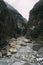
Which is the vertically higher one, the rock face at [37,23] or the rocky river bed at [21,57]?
the rock face at [37,23]

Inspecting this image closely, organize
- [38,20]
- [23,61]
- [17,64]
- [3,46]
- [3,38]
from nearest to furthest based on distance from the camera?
[17,64] → [23,61] → [3,46] → [3,38] → [38,20]

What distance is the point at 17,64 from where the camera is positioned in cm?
1923

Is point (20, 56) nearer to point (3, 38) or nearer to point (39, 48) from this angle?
point (39, 48)

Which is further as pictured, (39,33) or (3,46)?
(39,33)

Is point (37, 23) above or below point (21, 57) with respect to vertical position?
above

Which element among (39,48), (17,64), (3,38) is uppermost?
(3,38)

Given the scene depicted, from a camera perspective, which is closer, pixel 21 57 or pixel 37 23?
pixel 21 57

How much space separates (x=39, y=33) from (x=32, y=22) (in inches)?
264

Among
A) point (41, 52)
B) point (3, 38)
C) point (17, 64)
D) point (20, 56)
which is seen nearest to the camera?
point (17, 64)

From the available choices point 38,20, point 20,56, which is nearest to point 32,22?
point 38,20

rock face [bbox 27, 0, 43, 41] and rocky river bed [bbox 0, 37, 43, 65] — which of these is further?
rock face [bbox 27, 0, 43, 41]

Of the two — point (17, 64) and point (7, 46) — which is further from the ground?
point (7, 46)

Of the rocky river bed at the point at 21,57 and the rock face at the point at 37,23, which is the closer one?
the rocky river bed at the point at 21,57

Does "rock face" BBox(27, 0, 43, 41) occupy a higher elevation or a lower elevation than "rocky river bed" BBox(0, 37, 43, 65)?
higher
